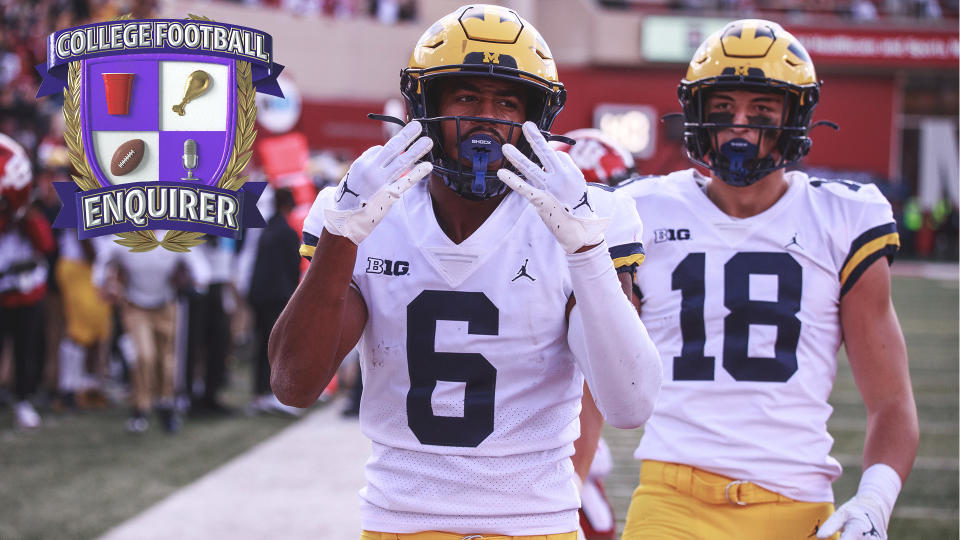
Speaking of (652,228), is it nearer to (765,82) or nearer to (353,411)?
(765,82)

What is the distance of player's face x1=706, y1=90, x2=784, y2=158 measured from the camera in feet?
10.1

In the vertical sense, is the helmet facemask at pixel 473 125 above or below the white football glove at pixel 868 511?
above

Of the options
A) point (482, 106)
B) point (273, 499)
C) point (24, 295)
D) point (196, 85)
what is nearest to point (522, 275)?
point (482, 106)

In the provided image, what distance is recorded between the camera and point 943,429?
28.4ft

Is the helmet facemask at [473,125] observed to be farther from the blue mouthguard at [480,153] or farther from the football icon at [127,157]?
the football icon at [127,157]

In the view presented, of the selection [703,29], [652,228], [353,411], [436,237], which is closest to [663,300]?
[652,228]

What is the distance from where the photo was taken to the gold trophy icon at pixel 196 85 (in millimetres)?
2275

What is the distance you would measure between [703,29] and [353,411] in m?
20.9

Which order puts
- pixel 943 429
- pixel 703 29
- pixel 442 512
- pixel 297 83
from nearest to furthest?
pixel 442 512 → pixel 943 429 → pixel 297 83 → pixel 703 29

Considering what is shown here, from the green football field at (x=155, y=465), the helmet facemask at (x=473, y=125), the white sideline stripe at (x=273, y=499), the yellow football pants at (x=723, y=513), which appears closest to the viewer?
the helmet facemask at (x=473, y=125)

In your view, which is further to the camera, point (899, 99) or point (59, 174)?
point (899, 99)

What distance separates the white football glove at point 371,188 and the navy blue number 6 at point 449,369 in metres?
0.25

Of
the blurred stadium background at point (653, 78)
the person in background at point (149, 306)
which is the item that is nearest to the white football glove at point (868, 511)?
the person in background at point (149, 306)

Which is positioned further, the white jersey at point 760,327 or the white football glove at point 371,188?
the white jersey at point 760,327
